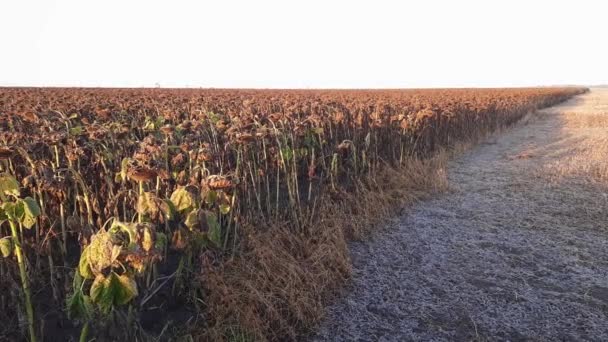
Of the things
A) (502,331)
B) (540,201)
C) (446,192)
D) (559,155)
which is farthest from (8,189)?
(559,155)

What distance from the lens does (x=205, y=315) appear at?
260 cm

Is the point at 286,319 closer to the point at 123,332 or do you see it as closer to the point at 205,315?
the point at 205,315

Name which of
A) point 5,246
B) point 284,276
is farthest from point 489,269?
point 5,246

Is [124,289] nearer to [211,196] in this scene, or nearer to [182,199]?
[182,199]

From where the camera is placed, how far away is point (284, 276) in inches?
118

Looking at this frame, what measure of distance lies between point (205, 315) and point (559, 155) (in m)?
7.89

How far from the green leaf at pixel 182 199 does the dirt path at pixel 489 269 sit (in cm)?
109

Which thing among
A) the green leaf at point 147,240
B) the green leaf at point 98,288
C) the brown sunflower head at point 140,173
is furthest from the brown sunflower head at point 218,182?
the green leaf at point 98,288

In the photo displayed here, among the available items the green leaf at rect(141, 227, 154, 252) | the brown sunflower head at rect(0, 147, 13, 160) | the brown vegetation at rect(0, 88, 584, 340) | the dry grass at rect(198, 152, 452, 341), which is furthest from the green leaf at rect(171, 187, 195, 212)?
the brown sunflower head at rect(0, 147, 13, 160)

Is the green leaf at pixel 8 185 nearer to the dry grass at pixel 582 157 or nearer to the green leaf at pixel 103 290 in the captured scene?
the green leaf at pixel 103 290

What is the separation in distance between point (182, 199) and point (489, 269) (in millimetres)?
2474

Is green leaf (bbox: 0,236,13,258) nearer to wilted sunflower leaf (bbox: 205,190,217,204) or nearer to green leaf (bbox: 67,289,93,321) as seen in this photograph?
green leaf (bbox: 67,289,93,321)

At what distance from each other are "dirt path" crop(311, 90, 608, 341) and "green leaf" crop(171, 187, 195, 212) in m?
1.09

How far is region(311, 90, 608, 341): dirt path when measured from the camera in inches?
111
